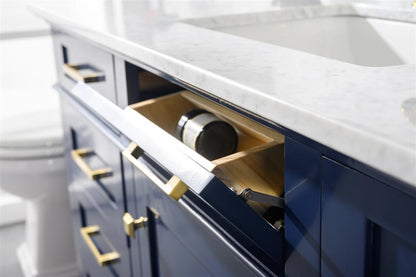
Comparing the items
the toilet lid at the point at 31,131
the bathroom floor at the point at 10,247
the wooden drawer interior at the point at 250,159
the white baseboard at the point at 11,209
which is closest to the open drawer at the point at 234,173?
the wooden drawer interior at the point at 250,159

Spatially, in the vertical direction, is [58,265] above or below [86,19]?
below

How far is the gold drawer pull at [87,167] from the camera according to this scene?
1040 mm

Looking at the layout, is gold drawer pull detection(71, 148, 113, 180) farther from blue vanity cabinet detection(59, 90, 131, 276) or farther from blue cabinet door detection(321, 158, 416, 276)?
blue cabinet door detection(321, 158, 416, 276)

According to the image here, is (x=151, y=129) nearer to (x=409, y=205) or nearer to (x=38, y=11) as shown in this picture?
(x=409, y=205)

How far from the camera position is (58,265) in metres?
1.67

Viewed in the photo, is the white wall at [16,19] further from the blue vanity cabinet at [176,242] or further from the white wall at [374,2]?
the blue vanity cabinet at [176,242]

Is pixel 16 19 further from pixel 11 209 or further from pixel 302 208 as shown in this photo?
pixel 302 208

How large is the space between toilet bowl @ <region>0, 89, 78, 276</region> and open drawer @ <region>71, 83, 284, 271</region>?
77 cm

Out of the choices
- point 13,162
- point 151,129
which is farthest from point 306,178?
point 13,162

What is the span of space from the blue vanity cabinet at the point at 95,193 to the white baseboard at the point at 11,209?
66 cm

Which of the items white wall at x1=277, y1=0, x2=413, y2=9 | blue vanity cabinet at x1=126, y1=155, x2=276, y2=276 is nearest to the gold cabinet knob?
blue vanity cabinet at x1=126, y1=155, x2=276, y2=276

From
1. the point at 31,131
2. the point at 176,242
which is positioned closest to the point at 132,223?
Result: the point at 176,242

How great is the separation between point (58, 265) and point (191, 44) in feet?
3.74

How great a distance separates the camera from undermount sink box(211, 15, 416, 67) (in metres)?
0.95
